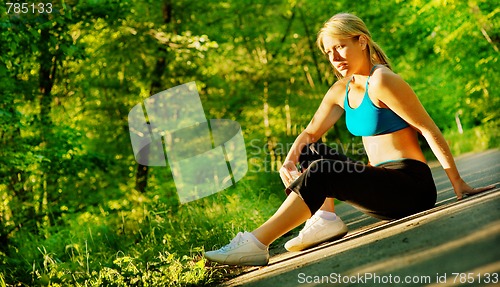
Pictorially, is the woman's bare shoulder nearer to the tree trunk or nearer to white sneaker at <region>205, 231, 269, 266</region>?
white sneaker at <region>205, 231, 269, 266</region>

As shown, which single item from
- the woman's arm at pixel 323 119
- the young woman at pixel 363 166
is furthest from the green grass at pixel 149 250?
the woman's arm at pixel 323 119

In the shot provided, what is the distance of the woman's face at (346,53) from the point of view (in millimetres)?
3844

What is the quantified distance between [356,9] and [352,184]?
16.6m

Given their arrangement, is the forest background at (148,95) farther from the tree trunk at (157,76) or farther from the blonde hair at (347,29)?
the blonde hair at (347,29)

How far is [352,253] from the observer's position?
3379 millimetres

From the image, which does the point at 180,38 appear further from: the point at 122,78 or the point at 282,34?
the point at 282,34

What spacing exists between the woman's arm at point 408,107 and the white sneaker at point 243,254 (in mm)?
1078

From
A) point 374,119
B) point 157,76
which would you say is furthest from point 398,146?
point 157,76

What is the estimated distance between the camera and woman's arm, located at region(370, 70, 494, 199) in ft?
11.8

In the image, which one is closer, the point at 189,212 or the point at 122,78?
the point at 189,212

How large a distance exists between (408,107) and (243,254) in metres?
1.23

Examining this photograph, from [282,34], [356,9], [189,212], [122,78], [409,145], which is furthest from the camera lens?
[282,34]

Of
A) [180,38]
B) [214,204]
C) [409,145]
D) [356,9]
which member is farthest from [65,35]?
[356,9]

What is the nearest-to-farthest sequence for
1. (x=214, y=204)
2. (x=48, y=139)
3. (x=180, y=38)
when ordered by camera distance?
(x=214, y=204)
(x=48, y=139)
(x=180, y=38)
